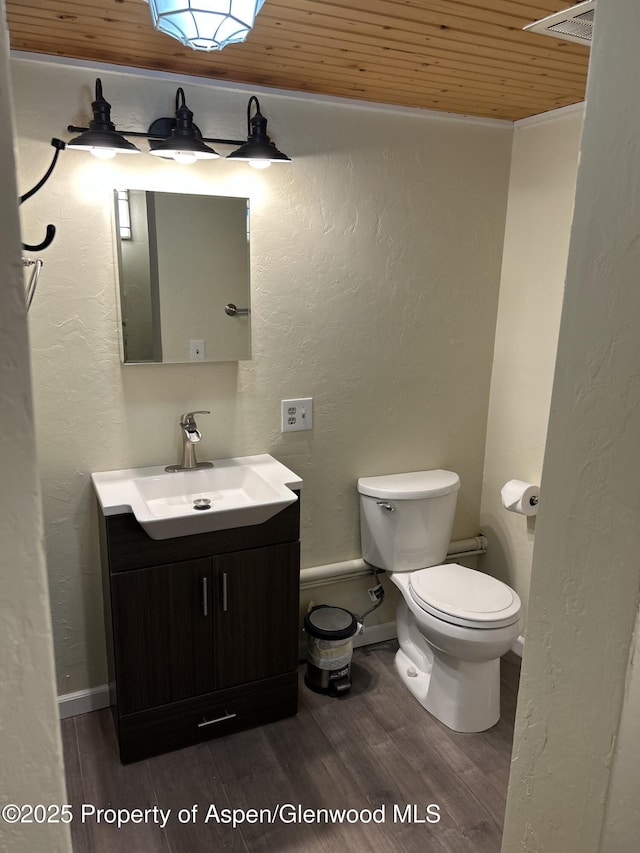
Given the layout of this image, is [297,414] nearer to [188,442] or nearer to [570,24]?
[188,442]

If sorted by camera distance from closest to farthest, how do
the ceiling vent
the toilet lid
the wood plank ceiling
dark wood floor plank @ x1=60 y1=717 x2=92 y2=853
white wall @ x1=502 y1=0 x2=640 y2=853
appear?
white wall @ x1=502 y1=0 x2=640 y2=853 → the ceiling vent → the wood plank ceiling → dark wood floor plank @ x1=60 y1=717 x2=92 y2=853 → the toilet lid

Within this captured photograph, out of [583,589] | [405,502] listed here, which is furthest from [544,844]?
[405,502]

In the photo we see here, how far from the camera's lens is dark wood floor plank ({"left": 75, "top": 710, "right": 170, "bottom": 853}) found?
1.82 m

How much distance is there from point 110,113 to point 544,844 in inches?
83.8

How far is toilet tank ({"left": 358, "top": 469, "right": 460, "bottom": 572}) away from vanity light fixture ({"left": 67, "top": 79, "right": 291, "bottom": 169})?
129 cm

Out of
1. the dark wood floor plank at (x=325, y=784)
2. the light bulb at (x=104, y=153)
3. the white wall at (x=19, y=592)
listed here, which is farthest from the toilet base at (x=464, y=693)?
the light bulb at (x=104, y=153)

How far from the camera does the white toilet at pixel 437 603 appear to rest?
7.18 feet

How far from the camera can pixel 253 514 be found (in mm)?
2025

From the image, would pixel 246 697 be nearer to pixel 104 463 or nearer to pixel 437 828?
pixel 437 828

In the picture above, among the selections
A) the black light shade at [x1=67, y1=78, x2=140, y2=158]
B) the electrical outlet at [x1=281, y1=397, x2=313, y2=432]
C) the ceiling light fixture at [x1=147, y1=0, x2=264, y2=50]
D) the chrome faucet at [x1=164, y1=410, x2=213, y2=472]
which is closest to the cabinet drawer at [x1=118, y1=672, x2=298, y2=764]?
the chrome faucet at [x1=164, y1=410, x2=213, y2=472]

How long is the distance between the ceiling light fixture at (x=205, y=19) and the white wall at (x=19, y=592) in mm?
729

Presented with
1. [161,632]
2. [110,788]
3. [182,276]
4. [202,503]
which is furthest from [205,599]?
[182,276]

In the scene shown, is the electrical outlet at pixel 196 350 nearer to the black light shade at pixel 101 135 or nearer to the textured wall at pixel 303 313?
the textured wall at pixel 303 313

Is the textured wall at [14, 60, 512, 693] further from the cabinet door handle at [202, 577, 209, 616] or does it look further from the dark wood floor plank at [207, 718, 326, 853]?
the dark wood floor plank at [207, 718, 326, 853]
